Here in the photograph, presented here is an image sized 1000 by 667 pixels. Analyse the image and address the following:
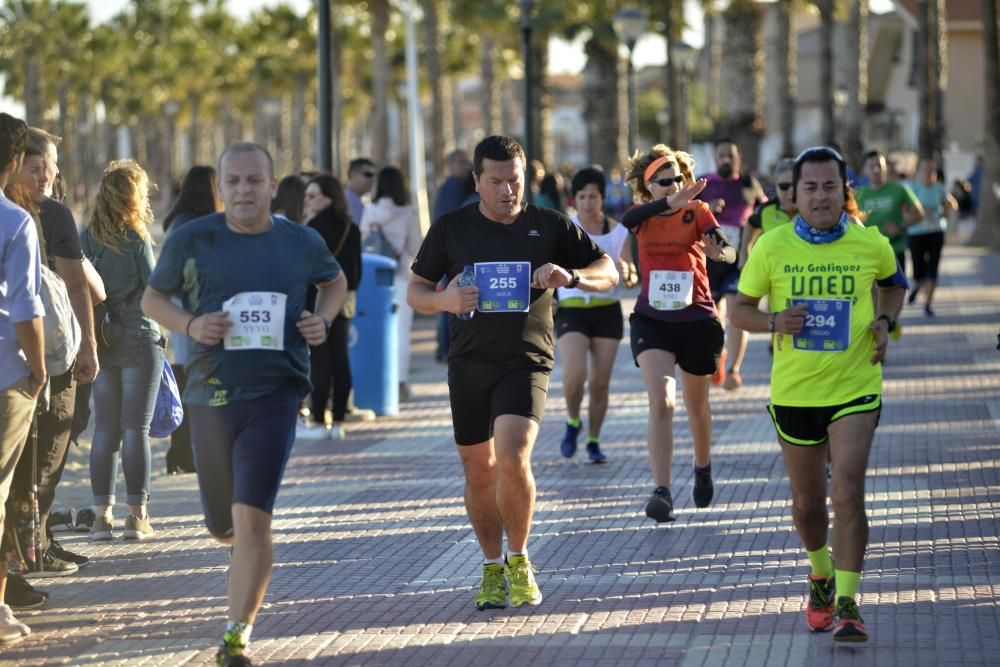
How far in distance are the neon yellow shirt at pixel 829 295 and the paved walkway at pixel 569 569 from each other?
926 millimetres

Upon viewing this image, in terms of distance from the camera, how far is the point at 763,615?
22.9ft

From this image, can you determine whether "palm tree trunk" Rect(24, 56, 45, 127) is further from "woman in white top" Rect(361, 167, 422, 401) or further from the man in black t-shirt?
the man in black t-shirt

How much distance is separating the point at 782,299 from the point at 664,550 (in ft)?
7.00

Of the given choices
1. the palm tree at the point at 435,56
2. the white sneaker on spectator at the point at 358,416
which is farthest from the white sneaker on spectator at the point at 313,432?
the palm tree at the point at 435,56

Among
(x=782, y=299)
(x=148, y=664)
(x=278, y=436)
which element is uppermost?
(x=782, y=299)

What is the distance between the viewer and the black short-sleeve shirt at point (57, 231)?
7.58 meters

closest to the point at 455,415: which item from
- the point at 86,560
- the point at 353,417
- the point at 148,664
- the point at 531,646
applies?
the point at 531,646

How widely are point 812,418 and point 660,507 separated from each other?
257 cm

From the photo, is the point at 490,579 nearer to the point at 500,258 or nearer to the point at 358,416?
the point at 500,258

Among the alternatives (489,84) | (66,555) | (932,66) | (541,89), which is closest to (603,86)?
(541,89)

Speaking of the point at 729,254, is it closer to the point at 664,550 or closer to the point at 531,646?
the point at 664,550

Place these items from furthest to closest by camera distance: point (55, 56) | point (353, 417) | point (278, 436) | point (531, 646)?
point (55, 56)
point (353, 417)
point (531, 646)
point (278, 436)

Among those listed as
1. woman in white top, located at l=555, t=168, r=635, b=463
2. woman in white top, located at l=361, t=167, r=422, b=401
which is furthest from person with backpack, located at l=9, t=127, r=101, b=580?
woman in white top, located at l=361, t=167, r=422, b=401

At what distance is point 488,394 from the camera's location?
7117 mm
